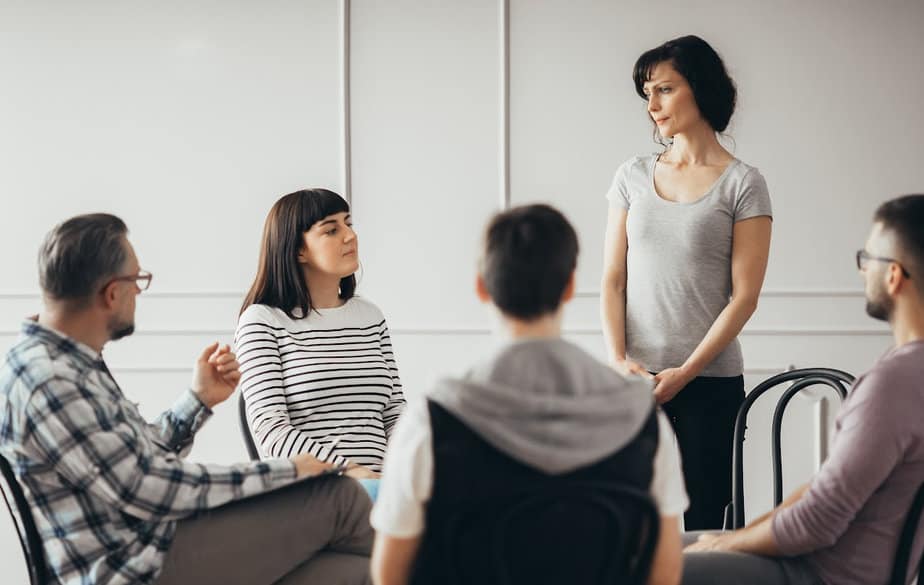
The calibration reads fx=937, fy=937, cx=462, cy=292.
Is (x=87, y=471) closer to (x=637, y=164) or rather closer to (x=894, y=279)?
(x=894, y=279)

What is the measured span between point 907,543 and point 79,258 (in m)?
1.41

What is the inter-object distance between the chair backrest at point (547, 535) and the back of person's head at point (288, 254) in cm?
112

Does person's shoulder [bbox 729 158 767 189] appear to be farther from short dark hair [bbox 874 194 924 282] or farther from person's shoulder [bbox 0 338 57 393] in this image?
person's shoulder [bbox 0 338 57 393]

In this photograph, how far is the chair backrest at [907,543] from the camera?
143 cm

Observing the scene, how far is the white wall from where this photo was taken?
335 cm

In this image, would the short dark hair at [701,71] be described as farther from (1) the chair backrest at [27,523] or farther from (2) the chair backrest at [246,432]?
(1) the chair backrest at [27,523]

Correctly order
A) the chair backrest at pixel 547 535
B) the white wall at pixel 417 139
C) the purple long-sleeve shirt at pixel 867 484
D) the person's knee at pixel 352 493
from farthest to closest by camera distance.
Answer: the white wall at pixel 417 139 < the person's knee at pixel 352 493 < the purple long-sleeve shirt at pixel 867 484 < the chair backrest at pixel 547 535

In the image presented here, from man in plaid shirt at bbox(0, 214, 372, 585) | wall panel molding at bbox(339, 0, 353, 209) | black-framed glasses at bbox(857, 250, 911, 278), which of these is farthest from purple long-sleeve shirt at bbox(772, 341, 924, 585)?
wall panel molding at bbox(339, 0, 353, 209)

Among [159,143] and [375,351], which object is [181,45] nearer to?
[159,143]

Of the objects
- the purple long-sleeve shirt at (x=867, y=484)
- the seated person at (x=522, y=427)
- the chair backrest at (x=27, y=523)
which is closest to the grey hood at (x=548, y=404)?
the seated person at (x=522, y=427)

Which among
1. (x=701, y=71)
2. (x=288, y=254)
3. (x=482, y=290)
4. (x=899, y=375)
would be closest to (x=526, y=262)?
(x=482, y=290)

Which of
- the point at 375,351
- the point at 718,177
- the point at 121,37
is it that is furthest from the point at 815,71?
the point at 121,37

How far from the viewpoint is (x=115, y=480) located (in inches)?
58.9

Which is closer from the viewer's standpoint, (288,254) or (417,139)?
(288,254)
